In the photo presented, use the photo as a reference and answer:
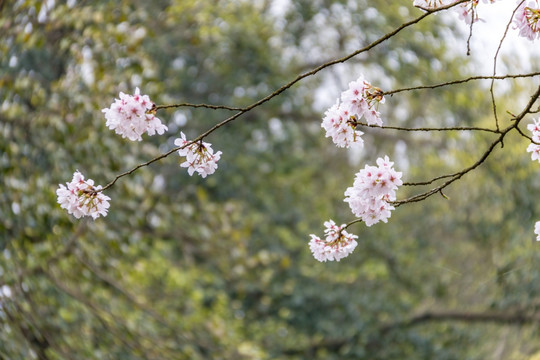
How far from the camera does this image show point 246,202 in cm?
720

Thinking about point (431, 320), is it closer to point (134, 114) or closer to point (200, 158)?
point (200, 158)

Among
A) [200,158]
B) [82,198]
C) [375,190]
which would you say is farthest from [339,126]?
[82,198]

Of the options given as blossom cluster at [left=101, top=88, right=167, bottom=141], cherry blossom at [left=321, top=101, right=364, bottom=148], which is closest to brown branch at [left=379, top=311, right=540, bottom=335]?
cherry blossom at [left=321, top=101, right=364, bottom=148]

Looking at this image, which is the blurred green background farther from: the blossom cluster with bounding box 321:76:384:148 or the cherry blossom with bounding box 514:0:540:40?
the cherry blossom with bounding box 514:0:540:40

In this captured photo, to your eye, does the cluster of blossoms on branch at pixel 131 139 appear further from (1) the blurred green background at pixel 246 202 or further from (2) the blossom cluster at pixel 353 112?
(1) the blurred green background at pixel 246 202

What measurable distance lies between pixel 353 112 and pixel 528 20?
18.7 inches

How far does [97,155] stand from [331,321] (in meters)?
3.15

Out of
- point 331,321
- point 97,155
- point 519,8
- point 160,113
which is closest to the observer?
point 519,8

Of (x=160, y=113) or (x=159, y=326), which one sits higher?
(x=160, y=113)

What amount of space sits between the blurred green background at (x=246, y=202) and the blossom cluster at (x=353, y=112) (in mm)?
1897

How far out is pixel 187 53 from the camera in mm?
6500

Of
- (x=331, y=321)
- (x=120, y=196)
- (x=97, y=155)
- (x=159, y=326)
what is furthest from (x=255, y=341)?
(x=97, y=155)

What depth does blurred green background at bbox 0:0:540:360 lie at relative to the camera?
3.92 metres

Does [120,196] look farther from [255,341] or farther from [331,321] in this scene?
[331,321]
